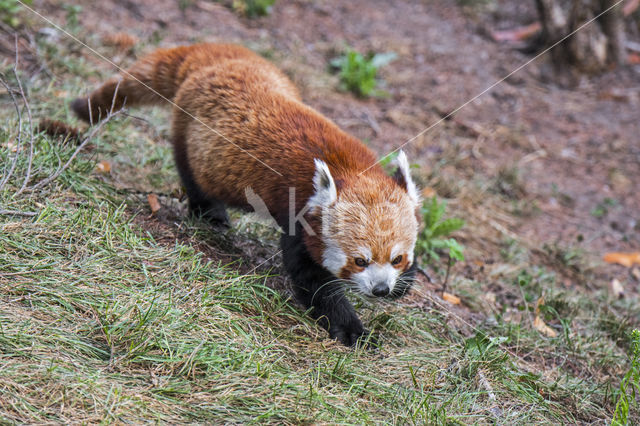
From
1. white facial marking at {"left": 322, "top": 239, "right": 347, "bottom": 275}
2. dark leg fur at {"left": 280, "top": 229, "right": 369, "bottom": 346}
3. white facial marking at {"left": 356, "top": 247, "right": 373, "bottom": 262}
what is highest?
white facial marking at {"left": 356, "top": 247, "right": 373, "bottom": 262}

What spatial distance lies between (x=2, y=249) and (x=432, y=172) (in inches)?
159

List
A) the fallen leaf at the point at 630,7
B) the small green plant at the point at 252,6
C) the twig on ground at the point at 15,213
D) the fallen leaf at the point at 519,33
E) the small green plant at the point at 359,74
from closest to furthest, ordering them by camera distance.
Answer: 1. the twig on ground at the point at 15,213
2. the small green plant at the point at 359,74
3. the small green plant at the point at 252,6
4. the fallen leaf at the point at 630,7
5. the fallen leaf at the point at 519,33

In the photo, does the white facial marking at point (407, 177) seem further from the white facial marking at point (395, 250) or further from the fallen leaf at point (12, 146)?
the fallen leaf at point (12, 146)

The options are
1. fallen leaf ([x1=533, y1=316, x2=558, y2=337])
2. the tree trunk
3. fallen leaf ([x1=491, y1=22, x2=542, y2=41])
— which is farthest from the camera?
fallen leaf ([x1=491, y1=22, x2=542, y2=41])

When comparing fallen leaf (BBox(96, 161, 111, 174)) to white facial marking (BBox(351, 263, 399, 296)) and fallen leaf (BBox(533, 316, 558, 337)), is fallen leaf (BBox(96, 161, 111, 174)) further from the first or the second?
fallen leaf (BBox(533, 316, 558, 337))

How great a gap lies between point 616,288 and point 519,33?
5.46 m

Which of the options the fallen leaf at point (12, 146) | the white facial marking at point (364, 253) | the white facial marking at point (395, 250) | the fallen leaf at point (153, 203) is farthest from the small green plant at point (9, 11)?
the white facial marking at point (395, 250)

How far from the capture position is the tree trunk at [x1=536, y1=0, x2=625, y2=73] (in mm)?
7578

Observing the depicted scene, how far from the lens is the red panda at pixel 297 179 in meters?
3.05

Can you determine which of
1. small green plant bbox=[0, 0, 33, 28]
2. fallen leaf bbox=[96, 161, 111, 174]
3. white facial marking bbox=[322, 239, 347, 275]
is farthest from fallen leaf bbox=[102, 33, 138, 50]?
white facial marking bbox=[322, 239, 347, 275]

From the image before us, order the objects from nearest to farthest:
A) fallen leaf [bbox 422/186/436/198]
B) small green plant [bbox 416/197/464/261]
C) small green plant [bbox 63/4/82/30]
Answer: small green plant [bbox 416/197/464/261]
fallen leaf [bbox 422/186/436/198]
small green plant [bbox 63/4/82/30]

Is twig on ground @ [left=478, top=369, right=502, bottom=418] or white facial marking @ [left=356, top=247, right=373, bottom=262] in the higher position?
white facial marking @ [left=356, top=247, right=373, bottom=262]

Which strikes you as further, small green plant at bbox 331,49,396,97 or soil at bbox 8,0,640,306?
small green plant at bbox 331,49,396,97

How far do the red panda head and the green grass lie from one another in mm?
370
